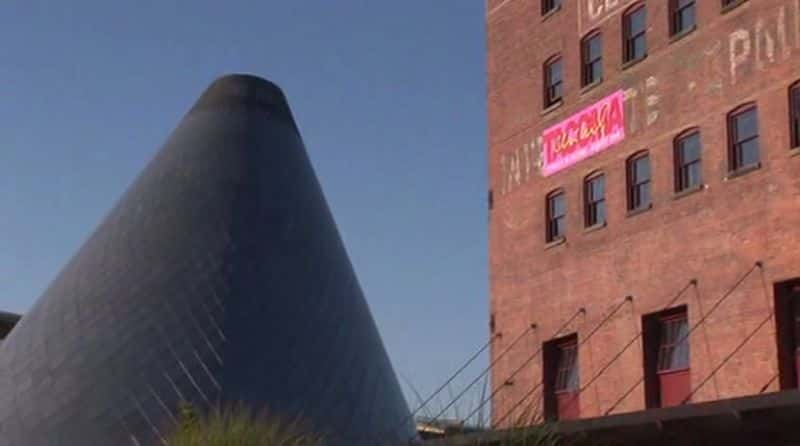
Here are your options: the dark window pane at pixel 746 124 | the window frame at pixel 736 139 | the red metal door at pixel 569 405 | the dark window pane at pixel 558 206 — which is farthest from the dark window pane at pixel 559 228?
the dark window pane at pixel 746 124

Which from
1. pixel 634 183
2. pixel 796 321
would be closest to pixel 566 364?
pixel 634 183

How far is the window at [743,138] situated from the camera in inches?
1034

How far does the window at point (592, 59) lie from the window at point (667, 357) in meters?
6.39

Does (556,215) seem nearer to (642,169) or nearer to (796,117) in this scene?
(642,169)

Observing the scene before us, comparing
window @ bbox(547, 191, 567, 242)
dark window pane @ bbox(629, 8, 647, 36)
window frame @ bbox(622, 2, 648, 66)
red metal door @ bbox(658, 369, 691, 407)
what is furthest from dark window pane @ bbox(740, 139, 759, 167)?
window @ bbox(547, 191, 567, 242)

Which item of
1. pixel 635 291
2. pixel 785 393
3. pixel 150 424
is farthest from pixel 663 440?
pixel 150 424

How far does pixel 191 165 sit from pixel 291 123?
361cm

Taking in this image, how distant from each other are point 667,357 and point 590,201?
479 cm

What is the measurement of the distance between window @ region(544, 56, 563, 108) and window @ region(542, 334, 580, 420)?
5980 mm

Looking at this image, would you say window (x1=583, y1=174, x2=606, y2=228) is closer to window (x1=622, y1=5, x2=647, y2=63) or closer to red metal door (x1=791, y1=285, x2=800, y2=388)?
window (x1=622, y1=5, x2=647, y2=63)

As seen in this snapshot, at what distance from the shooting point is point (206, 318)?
Result: 94.2ft

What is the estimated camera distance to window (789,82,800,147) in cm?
2514

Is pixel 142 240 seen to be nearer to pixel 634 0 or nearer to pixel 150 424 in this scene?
pixel 150 424

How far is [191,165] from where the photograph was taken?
32844 mm
